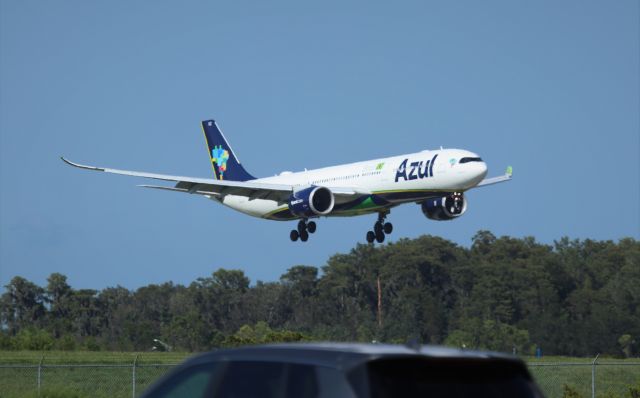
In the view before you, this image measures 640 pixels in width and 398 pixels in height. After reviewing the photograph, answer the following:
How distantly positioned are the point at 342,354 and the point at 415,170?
36206 mm

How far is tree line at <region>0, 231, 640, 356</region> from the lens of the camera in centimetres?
7931

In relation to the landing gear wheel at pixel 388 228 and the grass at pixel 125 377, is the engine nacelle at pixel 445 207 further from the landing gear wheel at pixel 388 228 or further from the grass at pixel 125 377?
the grass at pixel 125 377

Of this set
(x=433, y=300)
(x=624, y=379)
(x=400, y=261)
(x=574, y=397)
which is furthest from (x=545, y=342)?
(x=574, y=397)

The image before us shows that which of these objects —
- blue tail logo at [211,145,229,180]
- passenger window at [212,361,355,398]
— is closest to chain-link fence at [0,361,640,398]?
passenger window at [212,361,355,398]

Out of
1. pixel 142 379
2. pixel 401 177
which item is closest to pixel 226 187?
pixel 401 177

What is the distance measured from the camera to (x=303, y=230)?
4850 centimetres

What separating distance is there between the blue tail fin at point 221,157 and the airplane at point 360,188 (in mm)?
5022

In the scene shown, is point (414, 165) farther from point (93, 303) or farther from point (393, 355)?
point (93, 303)

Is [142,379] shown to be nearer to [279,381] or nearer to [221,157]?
[221,157]

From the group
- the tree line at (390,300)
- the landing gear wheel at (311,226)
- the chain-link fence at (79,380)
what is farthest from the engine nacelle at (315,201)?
the tree line at (390,300)

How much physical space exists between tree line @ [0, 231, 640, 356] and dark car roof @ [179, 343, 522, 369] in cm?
6698

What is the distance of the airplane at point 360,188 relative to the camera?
41.7 m

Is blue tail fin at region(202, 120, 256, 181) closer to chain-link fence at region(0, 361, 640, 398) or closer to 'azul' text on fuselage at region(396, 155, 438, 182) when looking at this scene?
'azul' text on fuselage at region(396, 155, 438, 182)

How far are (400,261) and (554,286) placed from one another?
13183 mm
